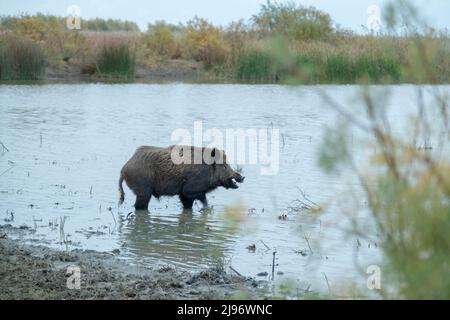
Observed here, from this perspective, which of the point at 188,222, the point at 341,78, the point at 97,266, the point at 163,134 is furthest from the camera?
the point at 341,78

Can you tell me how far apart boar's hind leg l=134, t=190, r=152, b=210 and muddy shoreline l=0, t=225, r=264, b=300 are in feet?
7.48

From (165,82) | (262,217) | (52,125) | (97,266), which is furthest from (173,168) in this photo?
(165,82)

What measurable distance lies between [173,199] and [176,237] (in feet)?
9.04

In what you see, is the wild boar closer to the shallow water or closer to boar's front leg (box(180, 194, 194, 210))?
boar's front leg (box(180, 194, 194, 210))

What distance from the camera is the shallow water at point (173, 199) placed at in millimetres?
8555

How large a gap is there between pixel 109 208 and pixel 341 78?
2007cm

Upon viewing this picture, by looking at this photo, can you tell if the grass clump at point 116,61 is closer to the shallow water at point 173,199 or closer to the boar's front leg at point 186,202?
the shallow water at point 173,199

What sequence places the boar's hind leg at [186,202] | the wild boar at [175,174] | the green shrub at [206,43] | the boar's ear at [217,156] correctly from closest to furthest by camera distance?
the wild boar at [175,174], the boar's ear at [217,156], the boar's hind leg at [186,202], the green shrub at [206,43]

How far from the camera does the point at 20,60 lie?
3203cm

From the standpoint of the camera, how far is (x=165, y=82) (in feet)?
115

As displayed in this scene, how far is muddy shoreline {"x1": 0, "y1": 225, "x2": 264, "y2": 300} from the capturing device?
23.0 ft

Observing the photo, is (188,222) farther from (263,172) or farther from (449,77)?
(449,77)

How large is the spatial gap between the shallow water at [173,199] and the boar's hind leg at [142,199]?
0.33ft

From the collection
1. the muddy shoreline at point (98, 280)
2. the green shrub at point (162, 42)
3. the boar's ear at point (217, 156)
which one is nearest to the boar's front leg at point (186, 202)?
the boar's ear at point (217, 156)
